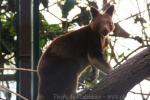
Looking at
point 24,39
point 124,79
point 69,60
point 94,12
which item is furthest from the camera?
point 94,12

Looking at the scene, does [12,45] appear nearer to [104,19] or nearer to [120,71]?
[104,19]

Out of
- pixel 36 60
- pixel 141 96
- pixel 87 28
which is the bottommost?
pixel 141 96

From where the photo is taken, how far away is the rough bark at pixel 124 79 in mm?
2389

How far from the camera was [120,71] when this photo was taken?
2471 mm

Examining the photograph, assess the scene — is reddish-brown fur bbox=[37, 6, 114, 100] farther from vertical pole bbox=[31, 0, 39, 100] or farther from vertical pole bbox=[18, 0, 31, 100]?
vertical pole bbox=[18, 0, 31, 100]

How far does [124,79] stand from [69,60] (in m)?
0.66

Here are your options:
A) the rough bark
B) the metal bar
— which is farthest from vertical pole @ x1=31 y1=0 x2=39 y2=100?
the rough bark

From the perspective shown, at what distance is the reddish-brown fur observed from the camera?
297 centimetres

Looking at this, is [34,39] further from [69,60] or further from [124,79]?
[124,79]

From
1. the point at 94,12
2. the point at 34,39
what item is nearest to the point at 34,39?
the point at 34,39

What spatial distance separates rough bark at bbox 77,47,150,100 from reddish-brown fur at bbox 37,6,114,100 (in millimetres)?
422

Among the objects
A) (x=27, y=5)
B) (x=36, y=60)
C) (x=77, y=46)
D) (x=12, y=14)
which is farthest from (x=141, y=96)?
(x=12, y=14)

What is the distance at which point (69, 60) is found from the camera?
120 inches

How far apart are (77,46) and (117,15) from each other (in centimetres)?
72
